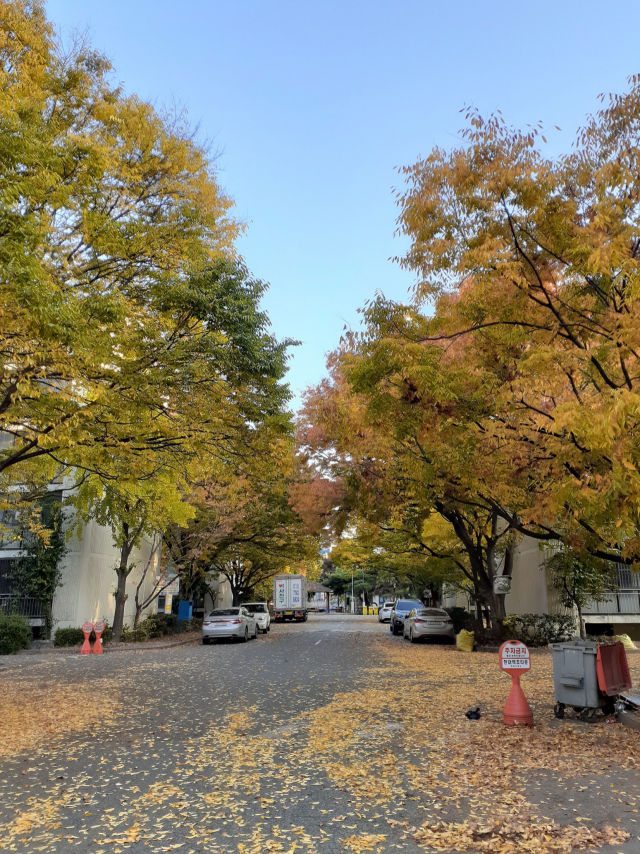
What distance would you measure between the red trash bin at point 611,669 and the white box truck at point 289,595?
132 ft

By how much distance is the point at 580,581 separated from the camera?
67.4 ft

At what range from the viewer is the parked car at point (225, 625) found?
81.6 feet

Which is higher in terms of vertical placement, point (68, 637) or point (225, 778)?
point (225, 778)

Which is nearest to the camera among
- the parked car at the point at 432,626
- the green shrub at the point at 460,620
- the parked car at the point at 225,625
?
the parked car at the point at 432,626

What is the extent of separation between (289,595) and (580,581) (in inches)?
1207

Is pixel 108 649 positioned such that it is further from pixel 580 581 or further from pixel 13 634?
pixel 580 581

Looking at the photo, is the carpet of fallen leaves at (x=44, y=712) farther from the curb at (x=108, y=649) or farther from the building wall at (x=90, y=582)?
the building wall at (x=90, y=582)

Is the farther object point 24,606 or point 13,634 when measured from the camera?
point 24,606

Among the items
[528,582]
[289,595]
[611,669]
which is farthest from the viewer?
[289,595]

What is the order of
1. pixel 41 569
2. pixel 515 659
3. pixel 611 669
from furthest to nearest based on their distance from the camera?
pixel 41 569 < pixel 611 669 < pixel 515 659

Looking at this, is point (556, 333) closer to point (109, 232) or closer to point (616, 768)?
point (616, 768)

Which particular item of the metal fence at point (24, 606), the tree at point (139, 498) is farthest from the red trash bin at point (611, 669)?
the metal fence at point (24, 606)

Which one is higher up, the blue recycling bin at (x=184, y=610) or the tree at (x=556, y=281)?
the tree at (x=556, y=281)

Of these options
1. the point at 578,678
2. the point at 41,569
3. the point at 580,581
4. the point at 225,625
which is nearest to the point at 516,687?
the point at 578,678
